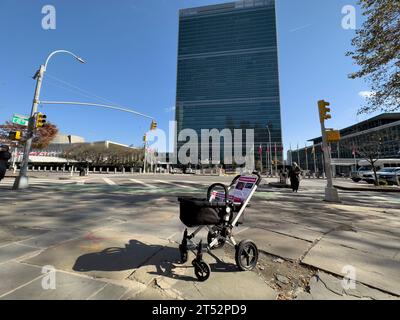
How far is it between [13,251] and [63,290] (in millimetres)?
1696

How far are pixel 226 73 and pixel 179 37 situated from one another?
4075 cm

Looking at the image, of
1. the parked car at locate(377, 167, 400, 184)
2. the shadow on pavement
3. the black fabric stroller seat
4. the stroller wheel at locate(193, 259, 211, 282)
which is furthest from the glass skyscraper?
the stroller wheel at locate(193, 259, 211, 282)

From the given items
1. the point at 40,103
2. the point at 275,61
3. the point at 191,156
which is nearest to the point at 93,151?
the point at 191,156

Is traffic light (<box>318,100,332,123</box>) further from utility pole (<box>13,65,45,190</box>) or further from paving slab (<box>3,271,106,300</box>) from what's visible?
utility pole (<box>13,65,45,190</box>)

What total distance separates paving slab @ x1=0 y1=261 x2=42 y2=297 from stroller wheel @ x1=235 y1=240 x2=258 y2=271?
2.43m

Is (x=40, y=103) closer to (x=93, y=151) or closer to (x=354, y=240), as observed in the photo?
(x=354, y=240)

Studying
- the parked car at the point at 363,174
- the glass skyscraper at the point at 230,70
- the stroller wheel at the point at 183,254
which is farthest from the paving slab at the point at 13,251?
the glass skyscraper at the point at 230,70

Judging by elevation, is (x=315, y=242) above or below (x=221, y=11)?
below

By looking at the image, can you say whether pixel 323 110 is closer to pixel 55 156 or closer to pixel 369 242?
pixel 369 242

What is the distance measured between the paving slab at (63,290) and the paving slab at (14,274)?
13 cm

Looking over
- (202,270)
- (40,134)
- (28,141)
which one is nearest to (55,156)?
(40,134)

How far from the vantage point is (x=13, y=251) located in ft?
10.4

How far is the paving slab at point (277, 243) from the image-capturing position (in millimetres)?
3473
